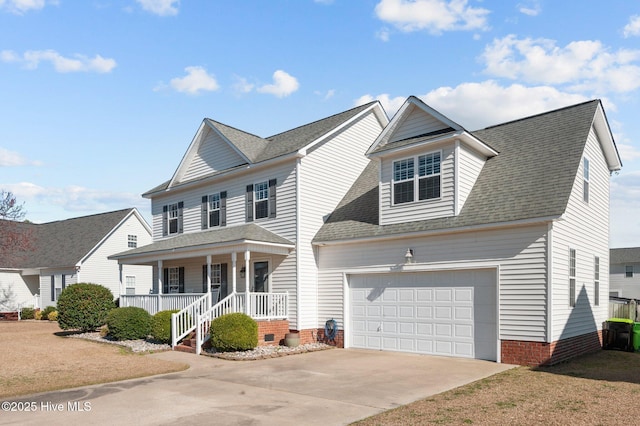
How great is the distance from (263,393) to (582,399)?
5880 mm

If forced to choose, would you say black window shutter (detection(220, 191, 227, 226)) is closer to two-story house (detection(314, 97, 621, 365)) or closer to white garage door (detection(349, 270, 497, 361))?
two-story house (detection(314, 97, 621, 365))

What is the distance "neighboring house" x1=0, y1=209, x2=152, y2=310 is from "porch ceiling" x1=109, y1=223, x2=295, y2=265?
12.6 metres

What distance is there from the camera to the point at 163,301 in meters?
20.5

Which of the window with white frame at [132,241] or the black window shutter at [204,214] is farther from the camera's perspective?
the window with white frame at [132,241]

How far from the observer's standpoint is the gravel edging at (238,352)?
1572 centimetres

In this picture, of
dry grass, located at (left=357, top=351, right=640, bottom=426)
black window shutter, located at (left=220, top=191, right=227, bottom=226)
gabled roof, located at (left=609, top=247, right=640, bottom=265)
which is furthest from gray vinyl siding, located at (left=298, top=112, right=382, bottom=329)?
gabled roof, located at (left=609, top=247, right=640, bottom=265)

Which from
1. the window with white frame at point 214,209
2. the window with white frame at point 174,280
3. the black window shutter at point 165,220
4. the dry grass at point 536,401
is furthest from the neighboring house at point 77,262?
the dry grass at point 536,401

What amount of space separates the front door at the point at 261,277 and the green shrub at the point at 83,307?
21.1 feet

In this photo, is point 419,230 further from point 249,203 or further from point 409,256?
point 249,203

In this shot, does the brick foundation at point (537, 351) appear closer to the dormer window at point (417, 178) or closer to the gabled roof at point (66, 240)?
the dormer window at point (417, 178)

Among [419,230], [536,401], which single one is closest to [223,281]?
[419,230]

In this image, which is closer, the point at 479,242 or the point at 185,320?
the point at 479,242

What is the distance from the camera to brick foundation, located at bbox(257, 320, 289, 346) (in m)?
17.7

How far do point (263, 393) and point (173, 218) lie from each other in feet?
50.9
